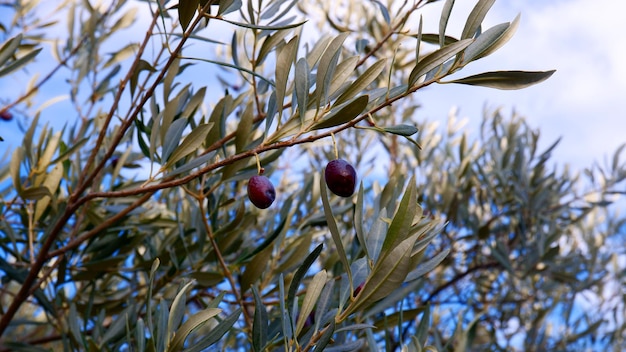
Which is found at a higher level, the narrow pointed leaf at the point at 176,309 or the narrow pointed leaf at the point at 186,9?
the narrow pointed leaf at the point at 186,9

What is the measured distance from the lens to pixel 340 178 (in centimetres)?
97

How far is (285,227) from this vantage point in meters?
1.56

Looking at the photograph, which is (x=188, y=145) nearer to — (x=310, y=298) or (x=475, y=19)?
(x=310, y=298)

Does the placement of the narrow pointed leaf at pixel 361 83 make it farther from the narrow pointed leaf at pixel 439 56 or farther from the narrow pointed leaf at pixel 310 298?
the narrow pointed leaf at pixel 310 298

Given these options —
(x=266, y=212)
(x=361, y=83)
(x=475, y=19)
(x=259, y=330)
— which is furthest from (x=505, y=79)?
(x=266, y=212)

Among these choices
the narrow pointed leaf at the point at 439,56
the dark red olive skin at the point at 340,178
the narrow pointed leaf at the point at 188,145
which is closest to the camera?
the narrow pointed leaf at the point at 439,56

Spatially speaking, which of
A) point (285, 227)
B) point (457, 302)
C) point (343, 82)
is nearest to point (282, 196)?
point (457, 302)

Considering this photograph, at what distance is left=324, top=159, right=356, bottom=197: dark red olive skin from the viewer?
3.17 ft

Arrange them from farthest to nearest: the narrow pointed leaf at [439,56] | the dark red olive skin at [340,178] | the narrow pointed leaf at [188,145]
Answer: the narrow pointed leaf at [188,145] < the dark red olive skin at [340,178] < the narrow pointed leaf at [439,56]

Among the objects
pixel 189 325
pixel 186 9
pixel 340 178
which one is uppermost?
pixel 186 9

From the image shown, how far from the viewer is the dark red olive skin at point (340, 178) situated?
97 centimetres

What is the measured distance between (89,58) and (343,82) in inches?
57.3

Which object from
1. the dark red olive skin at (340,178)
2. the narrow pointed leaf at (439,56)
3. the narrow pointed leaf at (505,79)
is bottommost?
the dark red olive skin at (340,178)

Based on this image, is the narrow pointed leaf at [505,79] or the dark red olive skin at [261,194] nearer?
the narrow pointed leaf at [505,79]
